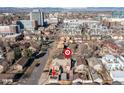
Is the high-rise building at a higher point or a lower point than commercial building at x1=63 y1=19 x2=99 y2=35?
higher

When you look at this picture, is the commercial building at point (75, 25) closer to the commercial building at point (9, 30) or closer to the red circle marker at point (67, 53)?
the red circle marker at point (67, 53)

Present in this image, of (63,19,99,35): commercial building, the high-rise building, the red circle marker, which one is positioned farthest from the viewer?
(63,19,99,35): commercial building

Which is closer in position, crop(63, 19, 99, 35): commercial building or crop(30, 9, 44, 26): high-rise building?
crop(30, 9, 44, 26): high-rise building

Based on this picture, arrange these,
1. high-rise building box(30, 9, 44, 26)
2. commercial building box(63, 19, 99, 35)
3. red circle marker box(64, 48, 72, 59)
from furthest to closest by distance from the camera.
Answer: commercial building box(63, 19, 99, 35) < high-rise building box(30, 9, 44, 26) < red circle marker box(64, 48, 72, 59)

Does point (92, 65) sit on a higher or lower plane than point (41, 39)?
lower

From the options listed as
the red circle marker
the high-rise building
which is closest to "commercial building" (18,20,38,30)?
the high-rise building

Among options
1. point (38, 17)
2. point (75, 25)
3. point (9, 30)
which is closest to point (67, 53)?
point (75, 25)

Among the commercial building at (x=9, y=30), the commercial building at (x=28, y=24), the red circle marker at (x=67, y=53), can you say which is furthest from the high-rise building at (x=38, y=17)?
the red circle marker at (x=67, y=53)

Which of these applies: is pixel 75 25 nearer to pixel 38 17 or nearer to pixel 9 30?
pixel 38 17

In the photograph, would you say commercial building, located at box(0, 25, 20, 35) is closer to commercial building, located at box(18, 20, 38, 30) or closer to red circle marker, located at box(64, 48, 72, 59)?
commercial building, located at box(18, 20, 38, 30)
